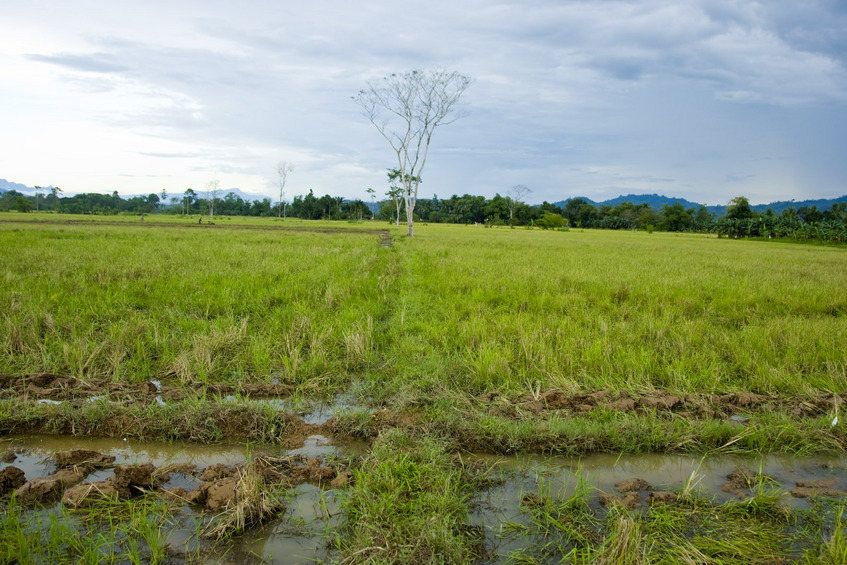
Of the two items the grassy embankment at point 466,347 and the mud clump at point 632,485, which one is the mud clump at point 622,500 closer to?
the mud clump at point 632,485

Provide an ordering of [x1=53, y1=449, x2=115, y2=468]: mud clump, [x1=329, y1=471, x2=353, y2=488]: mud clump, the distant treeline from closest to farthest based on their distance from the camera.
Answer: [x1=329, y1=471, x2=353, y2=488]: mud clump
[x1=53, y1=449, x2=115, y2=468]: mud clump
the distant treeline

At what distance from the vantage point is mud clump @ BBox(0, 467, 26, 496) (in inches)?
94.0

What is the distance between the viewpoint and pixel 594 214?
106 m

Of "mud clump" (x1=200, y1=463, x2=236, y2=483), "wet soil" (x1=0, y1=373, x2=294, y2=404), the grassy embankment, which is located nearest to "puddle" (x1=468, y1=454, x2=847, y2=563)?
the grassy embankment

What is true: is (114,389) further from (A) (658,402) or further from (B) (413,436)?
(A) (658,402)

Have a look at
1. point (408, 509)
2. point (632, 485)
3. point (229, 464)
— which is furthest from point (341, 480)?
point (632, 485)

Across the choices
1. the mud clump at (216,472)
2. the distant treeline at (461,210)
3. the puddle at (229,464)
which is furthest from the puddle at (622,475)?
the distant treeline at (461,210)

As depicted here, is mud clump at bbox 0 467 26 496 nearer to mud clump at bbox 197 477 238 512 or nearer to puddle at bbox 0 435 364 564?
puddle at bbox 0 435 364 564

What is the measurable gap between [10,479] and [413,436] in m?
2.25

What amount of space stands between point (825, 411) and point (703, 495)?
1.98m

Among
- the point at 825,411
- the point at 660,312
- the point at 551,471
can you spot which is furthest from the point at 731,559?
the point at 660,312

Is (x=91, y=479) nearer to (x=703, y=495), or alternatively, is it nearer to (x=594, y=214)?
(x=703, y=495)

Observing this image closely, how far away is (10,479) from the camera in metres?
2.42

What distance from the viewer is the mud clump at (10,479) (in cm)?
239
